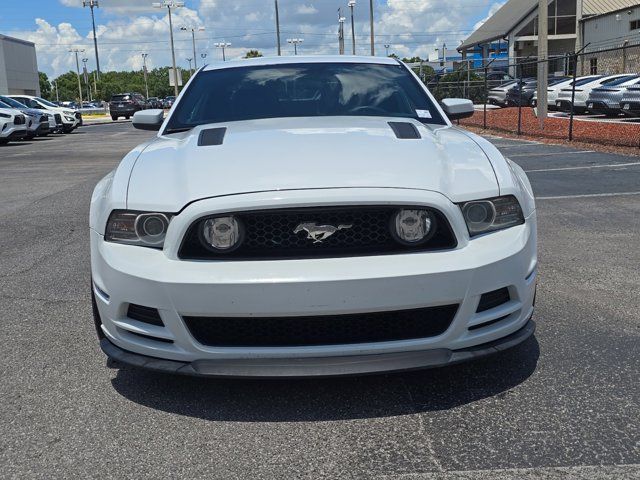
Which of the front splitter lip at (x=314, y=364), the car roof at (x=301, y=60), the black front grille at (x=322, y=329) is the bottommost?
the front splitter lip at (x=314, y=364)

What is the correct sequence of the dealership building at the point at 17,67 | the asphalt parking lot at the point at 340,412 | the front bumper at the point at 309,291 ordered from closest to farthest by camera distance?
the asphalt parking lot at the point at 340,412 → the front bumper at the point at 309,291 → the dealership building at the point at 17,67

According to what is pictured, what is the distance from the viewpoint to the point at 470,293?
8.68 feet

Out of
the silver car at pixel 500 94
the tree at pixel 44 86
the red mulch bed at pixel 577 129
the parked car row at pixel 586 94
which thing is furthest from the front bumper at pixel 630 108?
the tree at pixel 44 86

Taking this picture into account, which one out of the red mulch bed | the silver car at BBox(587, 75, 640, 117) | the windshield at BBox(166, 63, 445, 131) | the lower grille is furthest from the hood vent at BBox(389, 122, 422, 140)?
the silver car at BBox(587, 75, 640, 117)

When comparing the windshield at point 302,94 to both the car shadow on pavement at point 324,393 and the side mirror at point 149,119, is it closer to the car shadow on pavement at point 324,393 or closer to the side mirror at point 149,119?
the side mirror at point 149,119

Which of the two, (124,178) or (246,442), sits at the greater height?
(124,178)

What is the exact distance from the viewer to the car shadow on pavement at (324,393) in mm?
2811

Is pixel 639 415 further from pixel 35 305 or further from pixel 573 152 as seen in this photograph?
pixel 573 152

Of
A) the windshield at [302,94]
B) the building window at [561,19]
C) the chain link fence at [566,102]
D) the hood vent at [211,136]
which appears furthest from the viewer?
the building window at [561,19]

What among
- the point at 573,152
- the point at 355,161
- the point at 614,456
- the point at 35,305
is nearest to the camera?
the point at 614,456

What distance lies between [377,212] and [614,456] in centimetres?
121

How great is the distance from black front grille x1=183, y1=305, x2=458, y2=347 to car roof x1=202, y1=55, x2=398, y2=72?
254 centimetres

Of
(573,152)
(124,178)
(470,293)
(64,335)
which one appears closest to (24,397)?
(64,335)

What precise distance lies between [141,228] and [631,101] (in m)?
20.2
